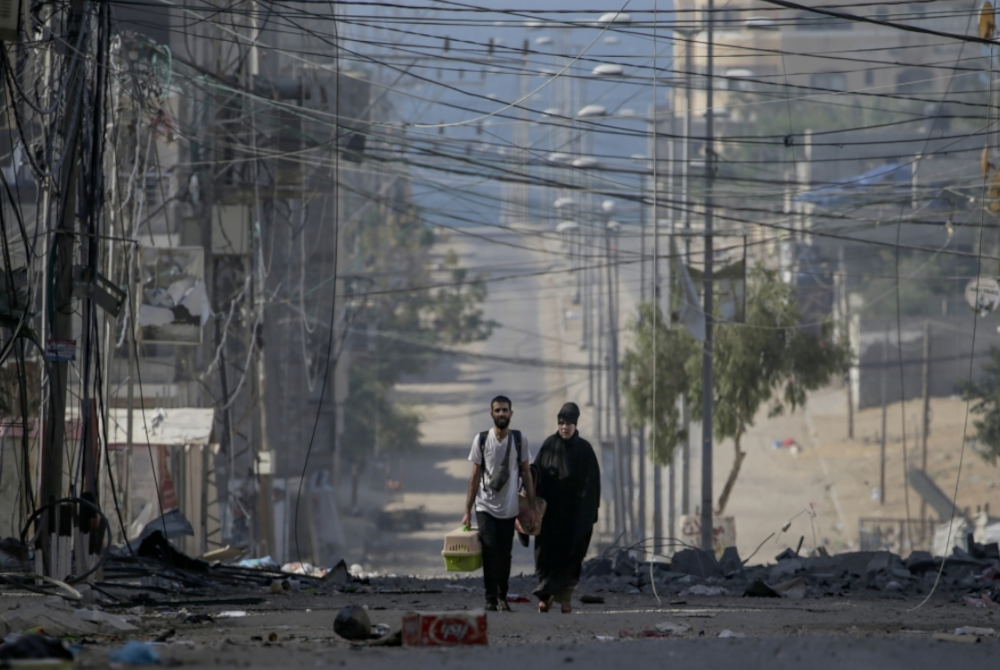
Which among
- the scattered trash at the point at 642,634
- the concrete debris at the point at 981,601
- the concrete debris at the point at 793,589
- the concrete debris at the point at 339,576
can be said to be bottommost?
the concrete debris at the point at 793,589

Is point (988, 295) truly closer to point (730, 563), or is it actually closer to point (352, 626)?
point (730, 563)

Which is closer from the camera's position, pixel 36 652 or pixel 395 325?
pixel 36 652

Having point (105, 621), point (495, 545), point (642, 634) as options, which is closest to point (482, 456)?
point (495, 545)

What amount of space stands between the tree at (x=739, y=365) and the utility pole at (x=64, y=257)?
18.5 metres

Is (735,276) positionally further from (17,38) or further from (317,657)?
(317,657)

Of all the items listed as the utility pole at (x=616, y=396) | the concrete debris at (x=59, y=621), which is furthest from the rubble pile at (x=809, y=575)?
the utility pole at (x=616, y=396)

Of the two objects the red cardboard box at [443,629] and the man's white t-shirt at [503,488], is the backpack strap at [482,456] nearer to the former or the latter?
the man's white t-shirt at [503,488]

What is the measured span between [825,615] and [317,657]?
216 inches

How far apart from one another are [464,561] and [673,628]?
1609mm

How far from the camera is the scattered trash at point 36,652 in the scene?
5.06 metres

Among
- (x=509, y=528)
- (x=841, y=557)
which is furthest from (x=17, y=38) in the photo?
(x=841, y=557)

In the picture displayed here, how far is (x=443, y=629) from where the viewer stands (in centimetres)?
620

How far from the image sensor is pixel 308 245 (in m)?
39.2

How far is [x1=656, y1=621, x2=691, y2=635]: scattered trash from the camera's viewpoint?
809 centimetres
